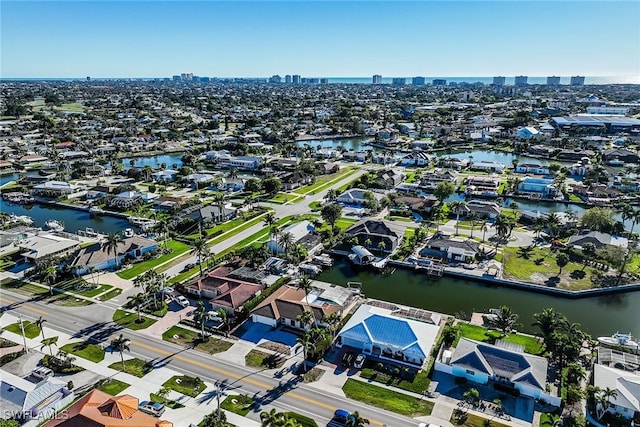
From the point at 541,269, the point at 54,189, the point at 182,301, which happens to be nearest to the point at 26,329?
the point at 182,301

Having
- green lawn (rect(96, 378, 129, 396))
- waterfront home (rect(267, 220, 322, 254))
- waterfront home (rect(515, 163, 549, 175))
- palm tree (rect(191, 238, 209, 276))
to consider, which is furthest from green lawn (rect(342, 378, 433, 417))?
waterfront home (rect(515, 163, 549, 175))

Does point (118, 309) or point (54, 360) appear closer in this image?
point (54, 360)

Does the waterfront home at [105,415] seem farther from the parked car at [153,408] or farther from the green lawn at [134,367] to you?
the green lawn at [134,367]

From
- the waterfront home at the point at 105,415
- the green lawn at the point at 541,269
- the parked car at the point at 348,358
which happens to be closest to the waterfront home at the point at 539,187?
Answer: the green lawn at the point at 541,269

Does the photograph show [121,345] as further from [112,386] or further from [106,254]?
[106,254]

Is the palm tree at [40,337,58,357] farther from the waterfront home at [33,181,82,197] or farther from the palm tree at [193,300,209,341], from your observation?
the waterfront home at [33,181,82,197]

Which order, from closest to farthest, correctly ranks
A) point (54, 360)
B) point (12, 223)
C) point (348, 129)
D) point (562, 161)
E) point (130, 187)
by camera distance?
point (54, 360), point (12, 223), point (130, 187), point (562, 161), point (348, 129)

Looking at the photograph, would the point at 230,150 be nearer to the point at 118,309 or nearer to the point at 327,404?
the point at 118,309

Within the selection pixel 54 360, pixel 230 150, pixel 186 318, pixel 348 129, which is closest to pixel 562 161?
pixel 348 129
